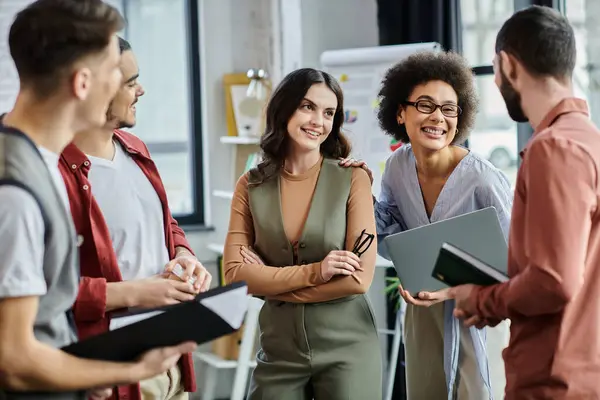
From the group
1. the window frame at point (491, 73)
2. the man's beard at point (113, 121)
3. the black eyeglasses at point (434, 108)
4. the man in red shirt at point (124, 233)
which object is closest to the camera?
the man in red shirt at point (124, 233)

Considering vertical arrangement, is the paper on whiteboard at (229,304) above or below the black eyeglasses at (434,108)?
below

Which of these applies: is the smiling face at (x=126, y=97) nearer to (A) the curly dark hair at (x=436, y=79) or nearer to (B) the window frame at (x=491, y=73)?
(A) the curly dark hair at (x=436, y=79)

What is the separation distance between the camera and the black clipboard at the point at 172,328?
1522 millimetres

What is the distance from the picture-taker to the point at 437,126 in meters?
2.79

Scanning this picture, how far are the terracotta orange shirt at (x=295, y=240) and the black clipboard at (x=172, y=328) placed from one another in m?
0.98

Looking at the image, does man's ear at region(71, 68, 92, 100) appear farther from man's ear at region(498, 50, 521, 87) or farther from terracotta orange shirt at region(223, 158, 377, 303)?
terracotta orange shirt at region(223, 158, 377, 303)

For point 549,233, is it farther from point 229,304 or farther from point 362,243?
point 362,243

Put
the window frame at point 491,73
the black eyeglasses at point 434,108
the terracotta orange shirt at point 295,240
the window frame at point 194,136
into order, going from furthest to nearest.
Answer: the window frame at point 194,136 → the window frame at point 491,73 → the black eyeglasses at point 434,108 → the terracotta orange shirt at point 295,240

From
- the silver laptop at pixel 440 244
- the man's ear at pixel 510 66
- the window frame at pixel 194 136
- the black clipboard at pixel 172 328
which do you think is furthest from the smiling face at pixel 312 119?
the window frame at pixel 194 136

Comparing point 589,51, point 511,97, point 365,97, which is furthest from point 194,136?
point 511,97

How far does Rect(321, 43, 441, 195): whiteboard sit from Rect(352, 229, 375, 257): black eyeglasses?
4.84ft

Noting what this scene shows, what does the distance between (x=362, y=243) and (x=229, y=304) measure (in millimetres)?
1105

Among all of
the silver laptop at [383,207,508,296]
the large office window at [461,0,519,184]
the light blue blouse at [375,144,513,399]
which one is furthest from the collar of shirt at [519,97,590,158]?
the large office window at [461,0,519,184]

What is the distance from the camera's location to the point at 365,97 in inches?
166
